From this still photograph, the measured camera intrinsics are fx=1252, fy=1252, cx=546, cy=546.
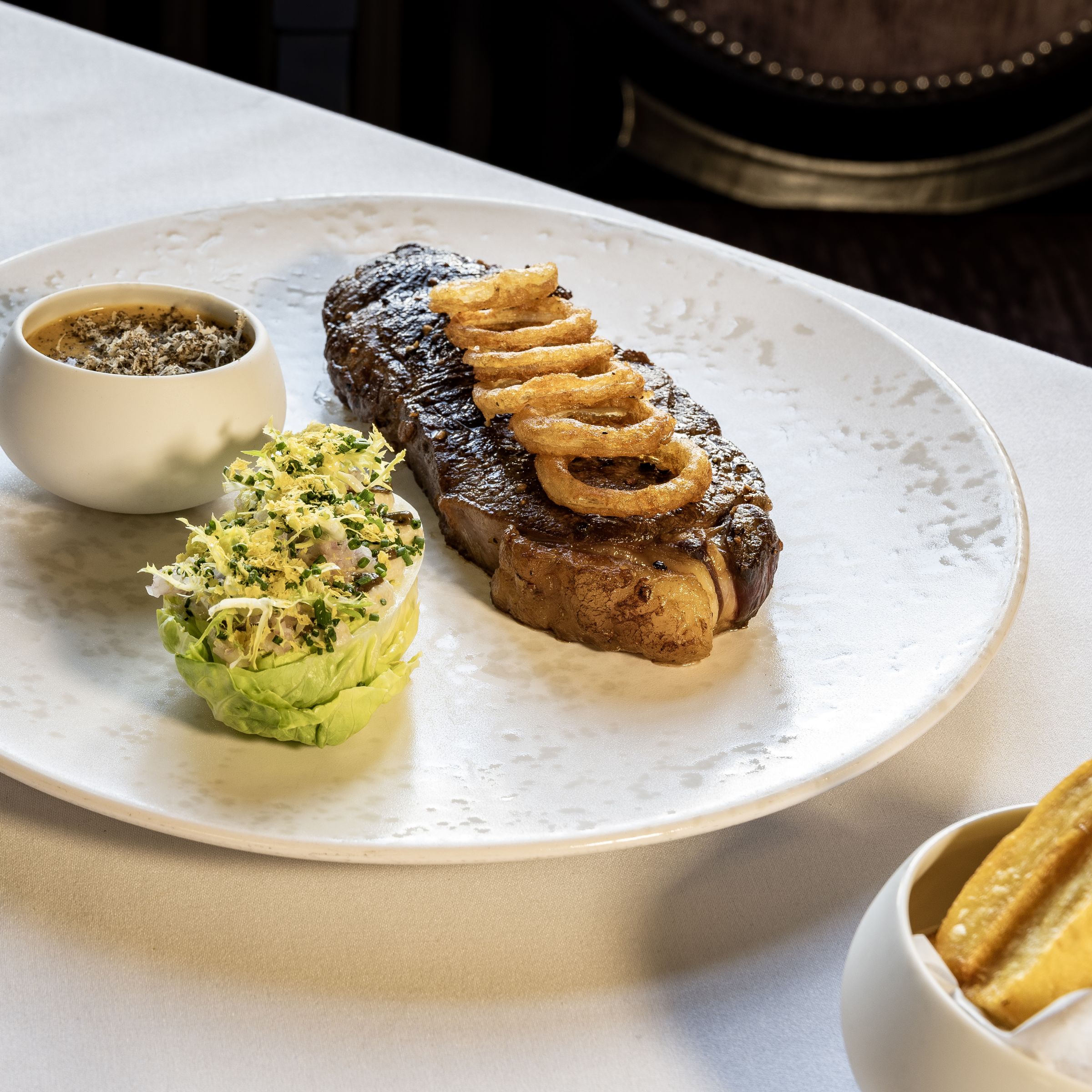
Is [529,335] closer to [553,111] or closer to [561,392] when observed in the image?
[561,392]

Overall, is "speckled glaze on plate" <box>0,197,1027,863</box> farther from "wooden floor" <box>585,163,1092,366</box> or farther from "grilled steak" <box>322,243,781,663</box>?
"wooden floor" <box>585,163,1092,366</box>

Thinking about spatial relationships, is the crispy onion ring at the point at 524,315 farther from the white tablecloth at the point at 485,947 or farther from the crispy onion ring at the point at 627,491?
the white tablecloth at the point at 485,947

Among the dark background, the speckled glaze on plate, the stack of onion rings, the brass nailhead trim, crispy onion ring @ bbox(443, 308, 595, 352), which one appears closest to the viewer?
the speckled glaze on plate

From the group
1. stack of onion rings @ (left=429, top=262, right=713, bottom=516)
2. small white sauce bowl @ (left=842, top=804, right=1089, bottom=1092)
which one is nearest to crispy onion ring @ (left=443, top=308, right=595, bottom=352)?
stack of onion rings @ (left=429, top=262, right=713, bottom=516)

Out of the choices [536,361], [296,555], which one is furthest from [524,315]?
[296,555]

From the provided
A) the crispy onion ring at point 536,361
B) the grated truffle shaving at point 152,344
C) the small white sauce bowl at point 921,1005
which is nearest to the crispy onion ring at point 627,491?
the crispy onion ring at point 536,361

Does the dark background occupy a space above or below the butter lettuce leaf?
below

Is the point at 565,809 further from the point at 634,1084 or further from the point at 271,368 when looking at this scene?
the point at 271,368
